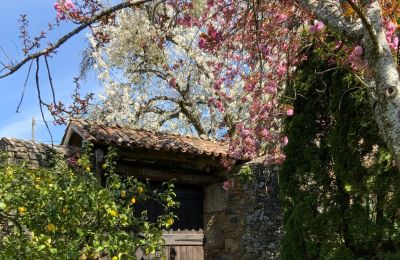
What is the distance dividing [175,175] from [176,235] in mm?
991

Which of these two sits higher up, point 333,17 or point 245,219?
point 333,17

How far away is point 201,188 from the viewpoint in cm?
845

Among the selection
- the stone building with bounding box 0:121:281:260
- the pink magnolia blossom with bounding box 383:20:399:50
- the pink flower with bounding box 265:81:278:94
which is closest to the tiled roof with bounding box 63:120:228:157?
the stone building with bounding box 0:121:281:260

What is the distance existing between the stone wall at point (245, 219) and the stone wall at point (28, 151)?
111 inches

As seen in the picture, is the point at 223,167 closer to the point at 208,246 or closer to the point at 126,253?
the point at 208,246

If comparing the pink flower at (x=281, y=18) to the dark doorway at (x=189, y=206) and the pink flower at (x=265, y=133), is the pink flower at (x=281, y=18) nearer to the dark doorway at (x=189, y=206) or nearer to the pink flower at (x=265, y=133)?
the pink flower at (x=265, y=133)

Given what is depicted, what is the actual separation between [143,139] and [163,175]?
2.60 feet

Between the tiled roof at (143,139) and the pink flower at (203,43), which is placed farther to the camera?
the tiled roof at (143,139)

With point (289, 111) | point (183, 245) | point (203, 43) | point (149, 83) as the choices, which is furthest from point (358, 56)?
point (149, 83)

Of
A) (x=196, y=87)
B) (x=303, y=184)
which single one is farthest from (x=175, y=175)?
(x=196, y=87)

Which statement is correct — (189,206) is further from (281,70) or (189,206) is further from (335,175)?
(335,175)

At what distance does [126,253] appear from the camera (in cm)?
401

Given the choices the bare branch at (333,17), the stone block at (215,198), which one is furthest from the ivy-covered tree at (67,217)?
the stone block at (215,198)

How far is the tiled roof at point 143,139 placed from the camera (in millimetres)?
6777
